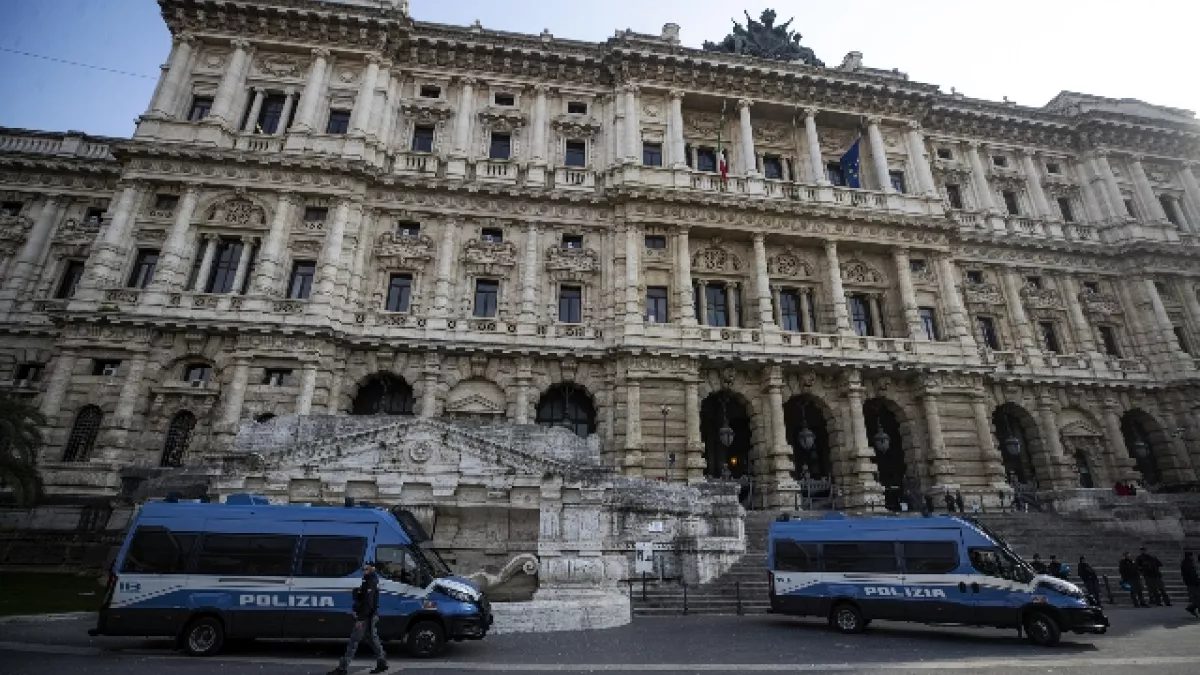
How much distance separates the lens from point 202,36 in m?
27.5

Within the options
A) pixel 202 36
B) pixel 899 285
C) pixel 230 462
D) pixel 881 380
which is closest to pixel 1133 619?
pixel 881 380

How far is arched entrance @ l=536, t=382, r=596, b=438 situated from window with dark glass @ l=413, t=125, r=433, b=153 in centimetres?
1394

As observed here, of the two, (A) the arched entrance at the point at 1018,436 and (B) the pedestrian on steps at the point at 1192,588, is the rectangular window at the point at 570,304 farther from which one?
(A) the arched entrance at the point at 1018,436

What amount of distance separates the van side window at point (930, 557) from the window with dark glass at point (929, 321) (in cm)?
1921

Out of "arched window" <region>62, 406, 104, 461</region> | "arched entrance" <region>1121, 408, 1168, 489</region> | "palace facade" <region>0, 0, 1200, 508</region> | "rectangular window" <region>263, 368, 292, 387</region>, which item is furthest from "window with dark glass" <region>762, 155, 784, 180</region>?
"arched window" <region>62, 406, 104, 461</region>

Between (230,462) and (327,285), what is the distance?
10575 mm

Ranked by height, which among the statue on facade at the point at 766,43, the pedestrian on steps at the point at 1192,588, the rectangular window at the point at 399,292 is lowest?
the pedestrian on steps at the point at 1192,588

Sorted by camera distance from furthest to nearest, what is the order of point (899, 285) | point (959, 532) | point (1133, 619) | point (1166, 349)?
point (1166, 349), point (899, 285), point (1133, 619), point (959, 532)

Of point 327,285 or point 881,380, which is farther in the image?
point 881,380

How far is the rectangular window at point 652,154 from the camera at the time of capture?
2967 centimetres

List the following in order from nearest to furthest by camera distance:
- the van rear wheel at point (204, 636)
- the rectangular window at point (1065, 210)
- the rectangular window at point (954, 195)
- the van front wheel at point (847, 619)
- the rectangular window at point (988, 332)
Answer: the van rear wheel at point (204, 636), the van front wheel at point (847, 619), the rectangular window at point (988, 332), the rectangular window at point (954, 195), the rectangular window at point (1065, 210)

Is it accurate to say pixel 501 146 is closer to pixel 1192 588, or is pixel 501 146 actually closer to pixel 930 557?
pixel 930 557

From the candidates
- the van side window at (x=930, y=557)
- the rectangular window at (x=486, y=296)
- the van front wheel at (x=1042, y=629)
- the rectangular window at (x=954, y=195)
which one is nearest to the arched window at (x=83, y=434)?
the rectangular window at (x=486, y=296)

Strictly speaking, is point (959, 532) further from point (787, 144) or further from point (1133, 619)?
point (787, 144)
